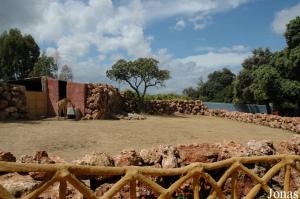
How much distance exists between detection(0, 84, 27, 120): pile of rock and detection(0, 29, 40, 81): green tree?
915 inches

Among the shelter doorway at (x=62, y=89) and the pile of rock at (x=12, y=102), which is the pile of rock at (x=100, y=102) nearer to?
the shelter doorway at (x=62, y=89)

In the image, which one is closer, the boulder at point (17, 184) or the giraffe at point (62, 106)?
the boulder at point (17, 184)

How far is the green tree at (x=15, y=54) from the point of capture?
42.7 m

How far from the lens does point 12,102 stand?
2039 centimetres

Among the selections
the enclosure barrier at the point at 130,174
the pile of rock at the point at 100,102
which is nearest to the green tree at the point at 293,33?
the pile of rock at the point at 100,102

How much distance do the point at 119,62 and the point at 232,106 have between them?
A: 12.4 metres

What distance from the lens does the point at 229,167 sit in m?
4.24

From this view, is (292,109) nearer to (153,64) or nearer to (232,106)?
(232,106)

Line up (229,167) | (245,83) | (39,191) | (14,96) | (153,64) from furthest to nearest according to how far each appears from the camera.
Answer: (245,83) → (153,64) → (14,96) → (229,167) → (39,191)

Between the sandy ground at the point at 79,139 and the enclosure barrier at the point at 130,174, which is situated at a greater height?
the enclosure barrier at the point at 130,174

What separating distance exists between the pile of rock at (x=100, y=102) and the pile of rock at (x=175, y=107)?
7015mm

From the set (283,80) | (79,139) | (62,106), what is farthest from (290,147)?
(283,80)

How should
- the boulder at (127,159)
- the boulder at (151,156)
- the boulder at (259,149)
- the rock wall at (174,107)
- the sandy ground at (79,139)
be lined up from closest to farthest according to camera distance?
the boulder at (127,159)
the boulder at (151,156)
the boulder at (259,149)
the sandy ground at (79,139)
the rock wall at (174,107)

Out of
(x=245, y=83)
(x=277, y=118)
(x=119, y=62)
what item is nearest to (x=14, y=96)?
(x=119, y=62)
